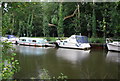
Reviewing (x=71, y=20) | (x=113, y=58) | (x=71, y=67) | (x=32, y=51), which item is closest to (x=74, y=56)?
(x=113, y=58)

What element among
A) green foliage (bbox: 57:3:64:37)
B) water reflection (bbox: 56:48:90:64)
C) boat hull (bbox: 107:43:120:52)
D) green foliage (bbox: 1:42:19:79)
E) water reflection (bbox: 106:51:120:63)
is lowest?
water reflection (bbox: 106:51:120:63)

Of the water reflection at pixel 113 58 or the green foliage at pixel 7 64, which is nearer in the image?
the green foliage at pixel 7 64

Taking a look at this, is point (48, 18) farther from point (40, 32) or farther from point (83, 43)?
point (83, 43)

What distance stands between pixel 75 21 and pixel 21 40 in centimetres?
509

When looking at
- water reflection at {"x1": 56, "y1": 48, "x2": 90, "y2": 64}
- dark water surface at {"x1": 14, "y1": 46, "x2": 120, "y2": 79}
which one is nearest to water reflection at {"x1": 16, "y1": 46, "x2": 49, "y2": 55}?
water reflection at {"x1": 56, "y1": 48, "x2": 90, "y2": 64}

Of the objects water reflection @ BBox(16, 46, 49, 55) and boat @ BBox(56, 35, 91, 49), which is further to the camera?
boat @ BBox(56, 35, 91, 49)

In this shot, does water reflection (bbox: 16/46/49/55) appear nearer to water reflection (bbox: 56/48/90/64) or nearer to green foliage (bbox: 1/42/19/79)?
water reflection (bbox: 56/48/90/64)

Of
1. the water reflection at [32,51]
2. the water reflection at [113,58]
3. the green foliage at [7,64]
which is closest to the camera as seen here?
the green foliage at [7,64]

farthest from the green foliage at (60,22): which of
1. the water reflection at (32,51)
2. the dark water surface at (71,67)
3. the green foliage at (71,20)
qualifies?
the dark water surface at (71,67)

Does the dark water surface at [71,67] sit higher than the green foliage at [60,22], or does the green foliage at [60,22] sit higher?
the green foliage at [60,22]

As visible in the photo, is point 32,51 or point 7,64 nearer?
point 7,64

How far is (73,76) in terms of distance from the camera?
3391 mm

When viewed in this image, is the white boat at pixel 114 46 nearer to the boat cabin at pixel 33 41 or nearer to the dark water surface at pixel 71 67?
the dark water surface at pixel 71 67

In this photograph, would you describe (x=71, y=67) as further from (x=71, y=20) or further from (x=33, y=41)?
(x=71, y=20)
